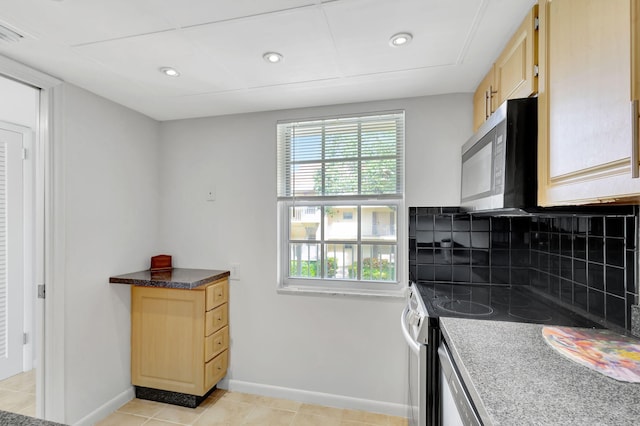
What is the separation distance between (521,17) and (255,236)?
206 cm

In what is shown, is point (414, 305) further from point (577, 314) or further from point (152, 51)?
point (152, 51)

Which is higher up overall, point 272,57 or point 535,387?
point 272,57

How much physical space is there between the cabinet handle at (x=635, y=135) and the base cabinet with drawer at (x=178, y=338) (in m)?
2.22

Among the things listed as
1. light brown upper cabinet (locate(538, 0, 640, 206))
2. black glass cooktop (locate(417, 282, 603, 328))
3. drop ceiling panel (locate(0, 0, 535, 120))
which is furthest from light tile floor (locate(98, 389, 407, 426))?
drop ceiling panel (locate(0, 0, 535, 120))

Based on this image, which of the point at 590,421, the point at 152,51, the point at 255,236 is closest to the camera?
the point at 590,421

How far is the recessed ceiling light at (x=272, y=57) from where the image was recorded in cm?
156

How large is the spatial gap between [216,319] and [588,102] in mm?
Answer: 2382

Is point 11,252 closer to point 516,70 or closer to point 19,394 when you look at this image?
point 19,394

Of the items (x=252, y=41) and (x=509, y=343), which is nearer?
(x=509, y=343)

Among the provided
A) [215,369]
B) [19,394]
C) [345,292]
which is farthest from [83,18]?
[19,394]

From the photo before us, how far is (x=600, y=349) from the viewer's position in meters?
0.98

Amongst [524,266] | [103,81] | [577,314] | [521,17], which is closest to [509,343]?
[577,314]

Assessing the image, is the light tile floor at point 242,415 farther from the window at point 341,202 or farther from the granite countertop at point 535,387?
the granite countertop at point 535,387

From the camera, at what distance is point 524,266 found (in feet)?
6.40
